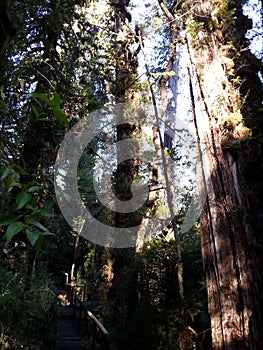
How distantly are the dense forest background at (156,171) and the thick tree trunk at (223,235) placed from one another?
1 cm

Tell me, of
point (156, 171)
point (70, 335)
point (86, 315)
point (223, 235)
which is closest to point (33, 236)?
point (223, 235)

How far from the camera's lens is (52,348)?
261 inches

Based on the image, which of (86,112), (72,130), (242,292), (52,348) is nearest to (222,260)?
(242,292)

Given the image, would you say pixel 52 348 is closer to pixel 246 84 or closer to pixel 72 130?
pixel 72 130

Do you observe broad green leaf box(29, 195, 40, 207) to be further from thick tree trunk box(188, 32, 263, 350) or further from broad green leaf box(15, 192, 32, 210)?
thick tree trunk box(188, 32, 263, 350)

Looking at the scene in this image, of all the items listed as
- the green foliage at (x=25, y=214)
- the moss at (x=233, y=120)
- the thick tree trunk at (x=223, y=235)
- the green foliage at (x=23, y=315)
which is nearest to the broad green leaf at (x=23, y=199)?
the green foliage at (x=25, y=214)

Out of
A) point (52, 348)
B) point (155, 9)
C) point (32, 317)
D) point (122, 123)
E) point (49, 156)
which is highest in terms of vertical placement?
point (155, 9)

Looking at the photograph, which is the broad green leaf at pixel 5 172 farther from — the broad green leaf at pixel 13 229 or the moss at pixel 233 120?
the moss at pixel 233 120

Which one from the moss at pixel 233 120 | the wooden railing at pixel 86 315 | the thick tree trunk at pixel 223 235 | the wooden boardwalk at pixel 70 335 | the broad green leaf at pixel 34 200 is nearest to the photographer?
the broad green leaf at pixel 34 200

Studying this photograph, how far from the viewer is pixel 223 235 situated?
3.75 meters

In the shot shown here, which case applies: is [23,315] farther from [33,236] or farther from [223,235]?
[33,236]

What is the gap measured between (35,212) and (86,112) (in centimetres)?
461

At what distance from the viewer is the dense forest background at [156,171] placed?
3.57 m

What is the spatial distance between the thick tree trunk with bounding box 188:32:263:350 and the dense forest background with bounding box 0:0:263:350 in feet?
0.04
